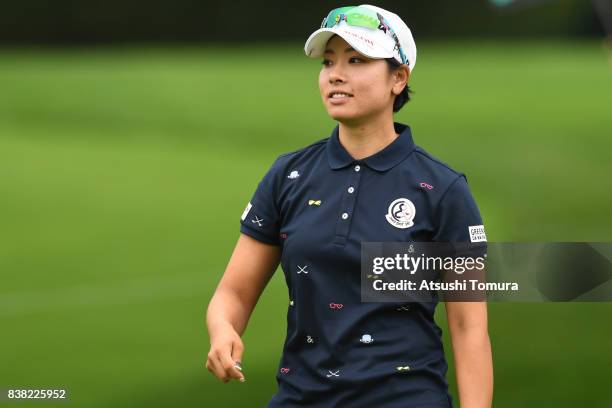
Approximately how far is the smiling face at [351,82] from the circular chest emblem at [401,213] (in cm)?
26

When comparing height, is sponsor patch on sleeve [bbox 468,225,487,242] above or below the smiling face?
below

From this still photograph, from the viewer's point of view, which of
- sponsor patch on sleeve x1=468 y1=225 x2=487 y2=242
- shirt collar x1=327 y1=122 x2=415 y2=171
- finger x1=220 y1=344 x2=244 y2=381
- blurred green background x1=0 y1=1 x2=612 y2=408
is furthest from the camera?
blurred green background x1=0 y1=1 x2=612 y2=408

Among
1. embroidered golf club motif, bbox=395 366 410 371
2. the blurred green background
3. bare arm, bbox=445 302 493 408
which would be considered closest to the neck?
bare arm, bbox=445 302 493 408

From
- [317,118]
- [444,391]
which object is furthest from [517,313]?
[317,118]

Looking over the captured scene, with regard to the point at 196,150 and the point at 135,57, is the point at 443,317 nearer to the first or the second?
the point at 196,150

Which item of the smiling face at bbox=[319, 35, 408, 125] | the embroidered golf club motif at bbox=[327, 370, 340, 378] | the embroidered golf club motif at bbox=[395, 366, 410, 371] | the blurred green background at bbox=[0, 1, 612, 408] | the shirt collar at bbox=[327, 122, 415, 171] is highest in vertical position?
the blurred green background at bbox=[0, 1, 612, 408]

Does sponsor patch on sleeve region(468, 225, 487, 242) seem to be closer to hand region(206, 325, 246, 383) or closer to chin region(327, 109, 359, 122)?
chin region(327, 109, 359, 122)

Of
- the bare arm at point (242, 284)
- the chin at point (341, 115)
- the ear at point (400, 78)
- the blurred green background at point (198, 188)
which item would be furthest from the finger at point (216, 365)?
the blurred green background at point (198, 188)

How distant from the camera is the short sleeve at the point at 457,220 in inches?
128

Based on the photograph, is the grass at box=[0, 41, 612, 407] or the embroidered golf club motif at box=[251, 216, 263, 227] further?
the grass at box=[0, 41, 612, 407]

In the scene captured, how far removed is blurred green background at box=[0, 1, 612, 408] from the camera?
786cm

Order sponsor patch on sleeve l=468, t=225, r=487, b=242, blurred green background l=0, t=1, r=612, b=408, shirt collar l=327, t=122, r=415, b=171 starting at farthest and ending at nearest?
blurred green background l=0, t=1, r=612, b=408 < shirt collar l=327, t=122, r=415, b=171 < sponsor patch on sleeve l=468, t=225, r=487, b=242

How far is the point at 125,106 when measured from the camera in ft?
68.7

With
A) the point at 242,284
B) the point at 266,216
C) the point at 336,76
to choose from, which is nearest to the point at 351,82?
the point at 336,76
